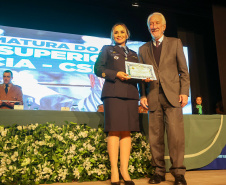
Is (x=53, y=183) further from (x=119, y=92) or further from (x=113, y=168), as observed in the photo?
(x=119, y=92)

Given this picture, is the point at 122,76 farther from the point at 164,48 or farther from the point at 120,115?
the point at 164,48

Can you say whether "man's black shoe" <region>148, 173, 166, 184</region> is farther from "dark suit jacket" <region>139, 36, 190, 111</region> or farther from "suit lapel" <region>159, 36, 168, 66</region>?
"suit lapel" <region>159, 36, 168, 66</region>

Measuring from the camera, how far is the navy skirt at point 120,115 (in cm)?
187

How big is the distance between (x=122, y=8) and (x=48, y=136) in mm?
4539

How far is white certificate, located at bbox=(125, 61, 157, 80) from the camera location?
6.11ft

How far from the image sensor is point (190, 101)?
6.13 m

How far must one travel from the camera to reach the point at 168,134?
79.7 inches

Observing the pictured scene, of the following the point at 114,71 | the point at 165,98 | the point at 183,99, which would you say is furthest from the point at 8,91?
the point at 183,99

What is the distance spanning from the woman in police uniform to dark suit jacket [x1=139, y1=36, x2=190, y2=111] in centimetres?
19

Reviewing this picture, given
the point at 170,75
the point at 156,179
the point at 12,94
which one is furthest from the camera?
the point at 12,94

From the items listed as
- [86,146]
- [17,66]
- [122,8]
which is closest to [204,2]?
[122,8]

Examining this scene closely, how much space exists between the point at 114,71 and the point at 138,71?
7.7 inches

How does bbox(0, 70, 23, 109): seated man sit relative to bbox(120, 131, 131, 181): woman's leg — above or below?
above

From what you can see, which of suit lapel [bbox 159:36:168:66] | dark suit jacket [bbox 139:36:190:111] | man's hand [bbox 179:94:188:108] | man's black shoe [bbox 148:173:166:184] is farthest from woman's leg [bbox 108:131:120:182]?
suit lapel [bbox 159:36:168:66]
